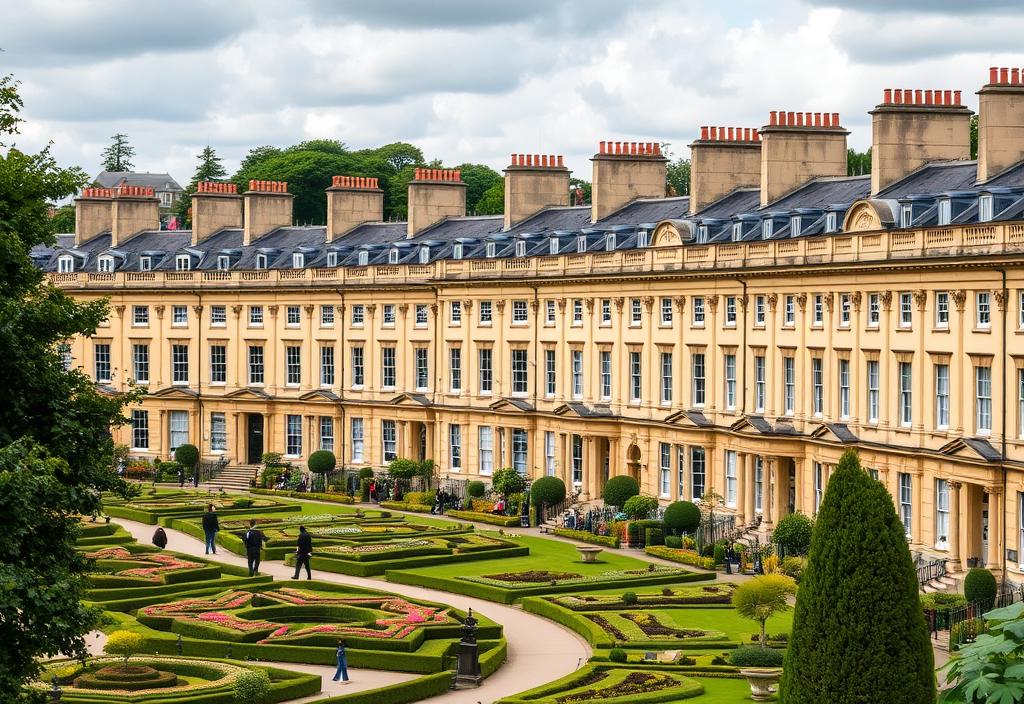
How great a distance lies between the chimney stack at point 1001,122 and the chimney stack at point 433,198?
132ft

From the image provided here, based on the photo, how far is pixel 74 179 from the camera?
1340 inches

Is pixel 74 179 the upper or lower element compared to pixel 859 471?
upper

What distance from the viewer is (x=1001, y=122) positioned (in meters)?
61.5

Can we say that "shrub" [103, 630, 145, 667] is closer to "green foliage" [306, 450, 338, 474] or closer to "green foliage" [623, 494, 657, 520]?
"green foliage" [623, 494, 657, 520]

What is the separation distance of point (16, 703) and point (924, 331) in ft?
126

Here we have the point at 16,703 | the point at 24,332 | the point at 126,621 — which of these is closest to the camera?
the point at 16,703

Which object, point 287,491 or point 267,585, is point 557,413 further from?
point 267,585

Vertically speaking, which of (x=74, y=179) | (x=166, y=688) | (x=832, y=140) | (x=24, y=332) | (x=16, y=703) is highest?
(x=832, y=140)

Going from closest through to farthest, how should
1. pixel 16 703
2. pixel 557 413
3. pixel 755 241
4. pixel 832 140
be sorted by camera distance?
pixel 16 703 < pixel 755 241 < pixel 832 140 < pixel 557 413

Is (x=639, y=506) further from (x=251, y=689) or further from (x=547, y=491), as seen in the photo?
(x=251, y=689)

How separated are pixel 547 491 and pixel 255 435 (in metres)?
27.8

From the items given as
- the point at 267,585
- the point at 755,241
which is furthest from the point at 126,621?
the point at 755,241

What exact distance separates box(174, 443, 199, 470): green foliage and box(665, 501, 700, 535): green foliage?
36.8 meters

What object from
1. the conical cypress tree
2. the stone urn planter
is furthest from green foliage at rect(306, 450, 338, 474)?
the conical cypress tree
